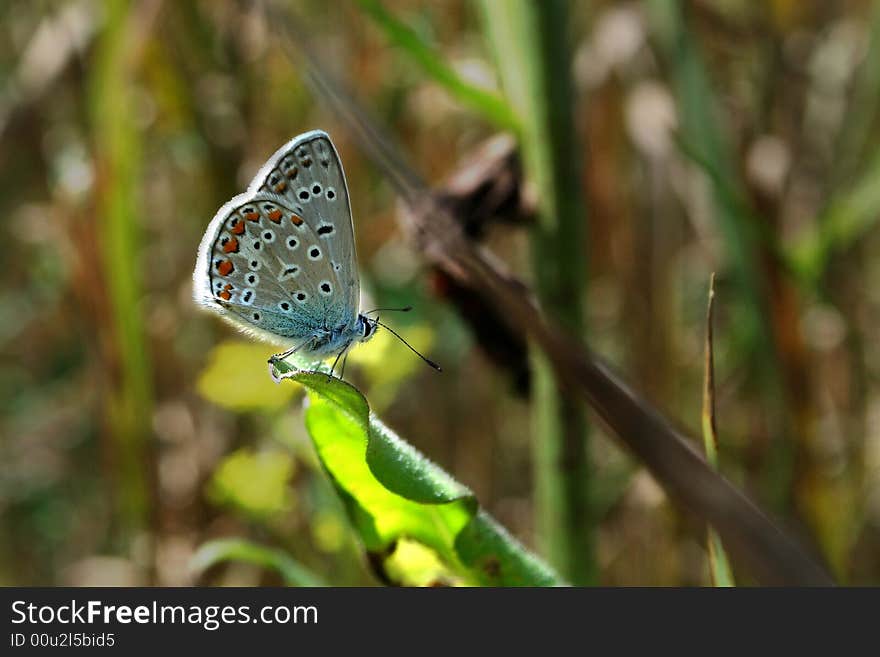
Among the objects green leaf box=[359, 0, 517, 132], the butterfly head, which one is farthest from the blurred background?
green leaf box=[359, 0, 517, 132]

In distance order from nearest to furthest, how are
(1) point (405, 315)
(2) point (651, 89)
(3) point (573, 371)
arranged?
1. (3) point (573, 371)
2. (1) point (405, 315)
3. (2) point (651, 89)

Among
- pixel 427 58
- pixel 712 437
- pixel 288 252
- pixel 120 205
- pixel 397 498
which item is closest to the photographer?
pixel 712 437

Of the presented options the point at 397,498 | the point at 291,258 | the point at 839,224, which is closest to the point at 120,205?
the point at 291,258

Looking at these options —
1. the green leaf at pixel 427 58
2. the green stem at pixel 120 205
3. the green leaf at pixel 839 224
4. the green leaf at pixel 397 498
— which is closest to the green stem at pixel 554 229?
the green leaf at pixel 427 58

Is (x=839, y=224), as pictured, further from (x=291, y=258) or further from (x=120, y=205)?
(x=120, y=205)

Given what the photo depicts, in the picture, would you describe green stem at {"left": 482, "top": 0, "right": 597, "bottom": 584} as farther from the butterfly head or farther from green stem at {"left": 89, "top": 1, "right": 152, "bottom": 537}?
green stem at {"left": 89, "top": 1, "right": 152, "bottom": 537}

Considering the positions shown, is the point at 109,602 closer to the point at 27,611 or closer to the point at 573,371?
the point at 27,611

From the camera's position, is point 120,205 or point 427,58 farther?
point 120,205

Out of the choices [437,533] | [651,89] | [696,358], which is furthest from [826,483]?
[437,533]
